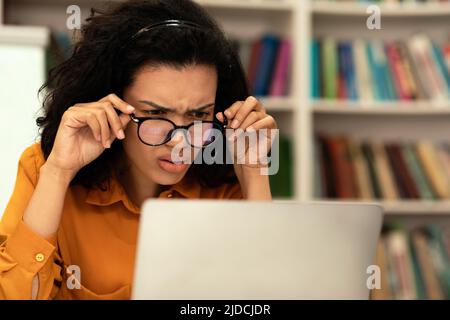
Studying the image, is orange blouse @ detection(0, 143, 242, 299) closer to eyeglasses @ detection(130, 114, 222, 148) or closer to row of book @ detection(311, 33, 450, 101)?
eyeglasses @ detection(130, 114, 222, 148)

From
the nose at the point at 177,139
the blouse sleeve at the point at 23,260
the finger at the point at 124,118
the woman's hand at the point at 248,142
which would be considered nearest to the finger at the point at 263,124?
the woman's hand at the point at 248,142

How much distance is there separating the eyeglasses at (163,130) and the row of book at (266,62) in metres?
1.32

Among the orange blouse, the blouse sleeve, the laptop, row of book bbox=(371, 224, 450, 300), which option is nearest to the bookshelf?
row of book bbox=(371, 224, 450, 300)

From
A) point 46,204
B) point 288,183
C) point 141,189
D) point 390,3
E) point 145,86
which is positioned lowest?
point 46,204

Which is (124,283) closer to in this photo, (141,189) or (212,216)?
(141,189)

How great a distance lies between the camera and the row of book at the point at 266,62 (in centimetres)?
256

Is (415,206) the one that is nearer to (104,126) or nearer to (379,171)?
(379,171)

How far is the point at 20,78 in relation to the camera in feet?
5.85

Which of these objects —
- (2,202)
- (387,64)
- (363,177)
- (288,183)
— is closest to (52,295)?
(2,202)

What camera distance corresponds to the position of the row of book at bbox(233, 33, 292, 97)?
8.39 ft

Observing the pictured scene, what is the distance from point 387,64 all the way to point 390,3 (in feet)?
0.81

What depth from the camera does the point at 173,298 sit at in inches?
29.0

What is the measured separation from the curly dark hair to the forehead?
16 mm
